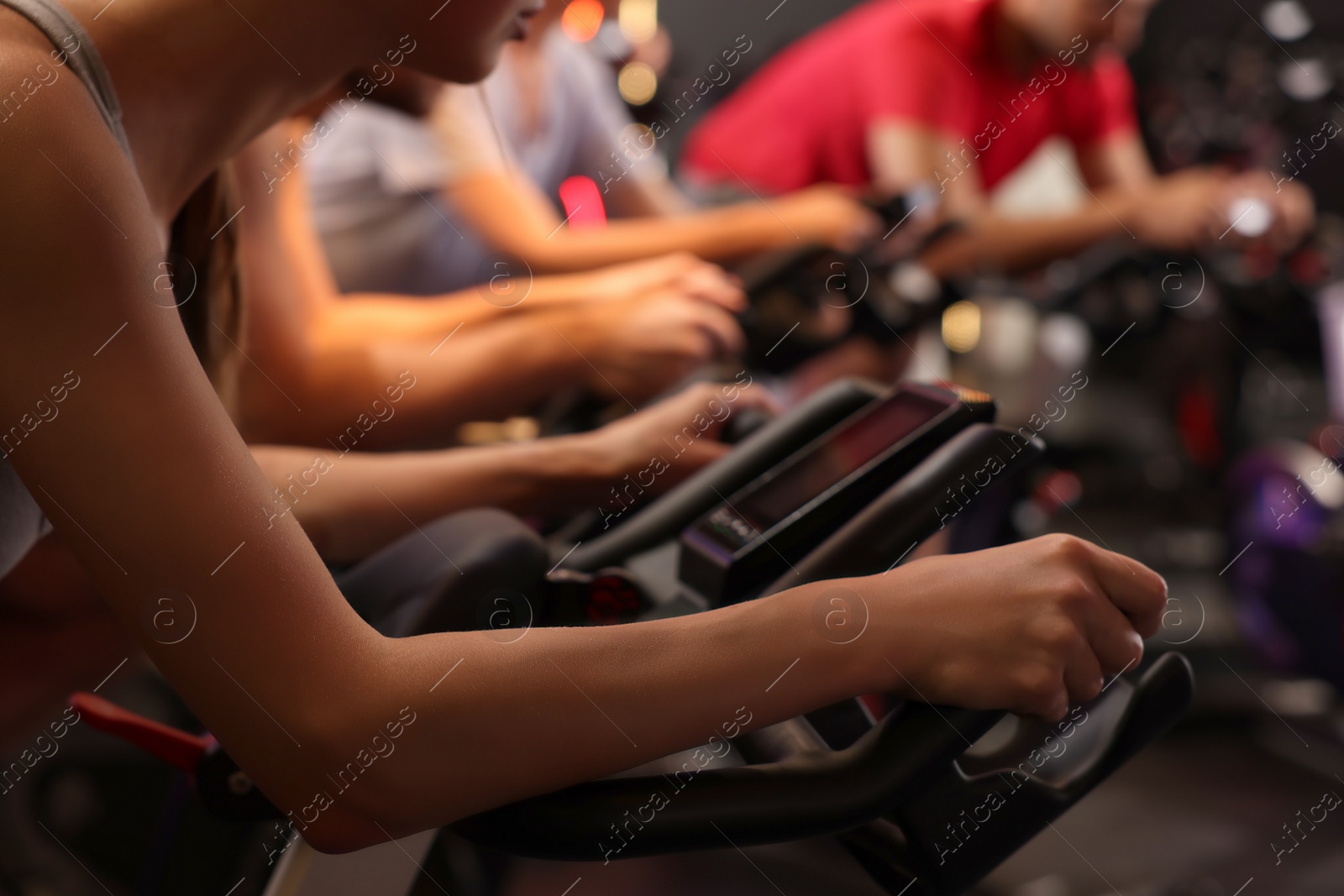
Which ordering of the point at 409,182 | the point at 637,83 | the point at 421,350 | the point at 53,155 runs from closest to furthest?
the point at 53,155
the point at 421,350
the point at 409,182
the point at 637,83

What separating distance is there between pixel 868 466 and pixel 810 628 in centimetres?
24

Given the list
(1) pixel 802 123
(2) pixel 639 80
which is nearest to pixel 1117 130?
(1) pixel 802 123

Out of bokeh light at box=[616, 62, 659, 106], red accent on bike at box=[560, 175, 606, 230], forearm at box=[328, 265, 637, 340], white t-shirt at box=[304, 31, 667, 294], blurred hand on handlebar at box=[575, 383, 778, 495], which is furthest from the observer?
bokeh light at box=[616, 62, 659, 106]

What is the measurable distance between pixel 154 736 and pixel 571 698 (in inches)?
15.1

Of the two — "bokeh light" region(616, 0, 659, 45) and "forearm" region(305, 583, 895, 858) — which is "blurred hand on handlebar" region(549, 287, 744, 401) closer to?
"forearm" region(305, 583, 895, 858)

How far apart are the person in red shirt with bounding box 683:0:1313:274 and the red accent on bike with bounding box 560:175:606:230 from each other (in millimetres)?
A: 448

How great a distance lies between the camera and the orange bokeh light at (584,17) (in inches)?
99.1

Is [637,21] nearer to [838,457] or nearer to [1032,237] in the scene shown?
[1032,237]

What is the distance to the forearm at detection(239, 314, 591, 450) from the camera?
4.79ft

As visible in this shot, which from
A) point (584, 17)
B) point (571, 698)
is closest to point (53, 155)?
point (571, 698)

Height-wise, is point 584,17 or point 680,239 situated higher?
point 584,17

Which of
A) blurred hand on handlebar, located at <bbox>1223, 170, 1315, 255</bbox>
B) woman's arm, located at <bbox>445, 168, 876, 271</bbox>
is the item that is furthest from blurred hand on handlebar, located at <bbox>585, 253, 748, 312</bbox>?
blurred hand on handlebar, located at <bbox>1223, 170, 1315, 255</bbox>

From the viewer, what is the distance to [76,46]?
24.8 inches

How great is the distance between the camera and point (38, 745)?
1.21 meters
